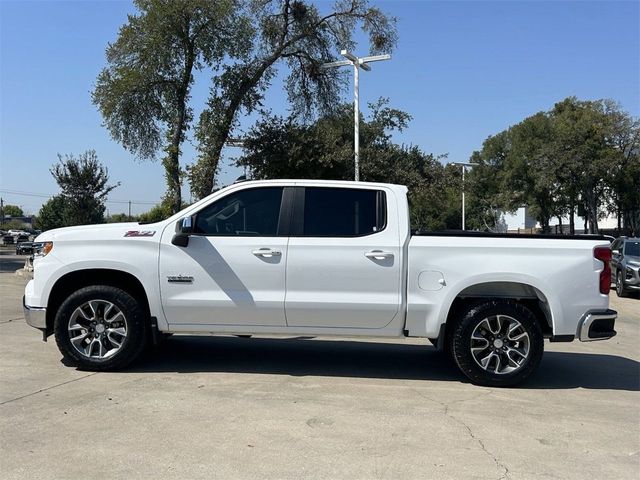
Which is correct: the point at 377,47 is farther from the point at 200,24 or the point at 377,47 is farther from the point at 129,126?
the point at 129,126

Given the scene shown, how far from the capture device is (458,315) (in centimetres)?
621

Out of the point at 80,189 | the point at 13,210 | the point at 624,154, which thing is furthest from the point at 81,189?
the point at 13,210

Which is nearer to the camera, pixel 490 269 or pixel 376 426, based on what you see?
pixel 376 426

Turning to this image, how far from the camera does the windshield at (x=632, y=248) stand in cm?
1809

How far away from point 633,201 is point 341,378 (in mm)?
37405

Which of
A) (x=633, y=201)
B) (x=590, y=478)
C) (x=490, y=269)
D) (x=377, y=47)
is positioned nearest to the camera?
(x=590, y=478)

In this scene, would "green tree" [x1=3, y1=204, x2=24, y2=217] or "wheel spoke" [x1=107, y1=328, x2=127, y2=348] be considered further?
"green tree" [x1=3, y1=204, x2=24, y2=217]

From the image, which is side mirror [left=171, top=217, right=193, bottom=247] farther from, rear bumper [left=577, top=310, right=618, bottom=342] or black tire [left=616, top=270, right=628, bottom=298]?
black tire [left=616, top=270, right=628, bottom=298]

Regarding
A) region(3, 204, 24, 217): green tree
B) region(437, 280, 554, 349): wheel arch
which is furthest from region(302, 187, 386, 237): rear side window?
region(3, 204, 24, 217): green tree

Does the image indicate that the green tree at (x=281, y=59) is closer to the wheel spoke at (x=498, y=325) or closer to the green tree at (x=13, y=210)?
the wheel spoke at (x=498, y=325)

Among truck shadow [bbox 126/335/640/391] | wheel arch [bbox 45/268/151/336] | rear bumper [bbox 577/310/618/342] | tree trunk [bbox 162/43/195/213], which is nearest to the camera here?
rear bumper [bbox 577/310/618/342]

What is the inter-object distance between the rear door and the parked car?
1371cm

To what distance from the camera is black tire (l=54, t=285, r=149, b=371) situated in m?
6.20

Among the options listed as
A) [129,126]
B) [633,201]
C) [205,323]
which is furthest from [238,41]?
[633,201]
